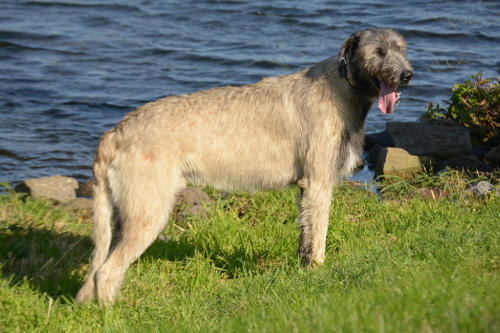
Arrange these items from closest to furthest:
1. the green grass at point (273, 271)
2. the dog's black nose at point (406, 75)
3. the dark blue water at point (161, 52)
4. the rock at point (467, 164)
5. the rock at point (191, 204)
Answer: the green grass at point (273, 271) < the dog's black nose at point (406, 75) < the rock at point (191, 204) < the rock at point (467, 164) < the dark blue water at point (161, 52)

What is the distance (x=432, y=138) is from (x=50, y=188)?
200 inches

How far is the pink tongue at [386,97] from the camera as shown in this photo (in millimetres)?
4922

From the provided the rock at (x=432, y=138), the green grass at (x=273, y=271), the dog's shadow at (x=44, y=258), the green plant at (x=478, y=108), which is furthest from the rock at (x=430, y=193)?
the dog's shadow at (x=44, y=258)

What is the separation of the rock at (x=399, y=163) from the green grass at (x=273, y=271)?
1.21 metres

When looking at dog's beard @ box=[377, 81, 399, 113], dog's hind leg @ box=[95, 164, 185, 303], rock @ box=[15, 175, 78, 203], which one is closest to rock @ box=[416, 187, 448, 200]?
dog's beard @ box=[377, 81, 399, 113]

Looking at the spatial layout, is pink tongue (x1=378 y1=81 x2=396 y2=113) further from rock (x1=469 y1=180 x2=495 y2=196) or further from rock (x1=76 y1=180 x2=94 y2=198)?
rock (x1=76 y1=180 x2=94 y2=198)

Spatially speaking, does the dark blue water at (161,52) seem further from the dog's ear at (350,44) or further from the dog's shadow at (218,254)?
the dog's ear at (350,44)

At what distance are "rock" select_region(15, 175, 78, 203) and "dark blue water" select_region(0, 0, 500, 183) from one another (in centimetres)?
104

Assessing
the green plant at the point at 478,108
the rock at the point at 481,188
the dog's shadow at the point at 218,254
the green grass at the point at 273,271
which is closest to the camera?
the green grass at the point at 273,271

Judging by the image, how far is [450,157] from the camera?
8266mm

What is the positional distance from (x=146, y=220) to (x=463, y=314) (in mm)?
2577

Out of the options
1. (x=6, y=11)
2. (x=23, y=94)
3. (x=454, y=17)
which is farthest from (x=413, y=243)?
(x=6, y=11)

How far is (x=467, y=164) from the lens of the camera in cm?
771

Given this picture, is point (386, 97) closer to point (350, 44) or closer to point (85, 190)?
point (350, 44)
